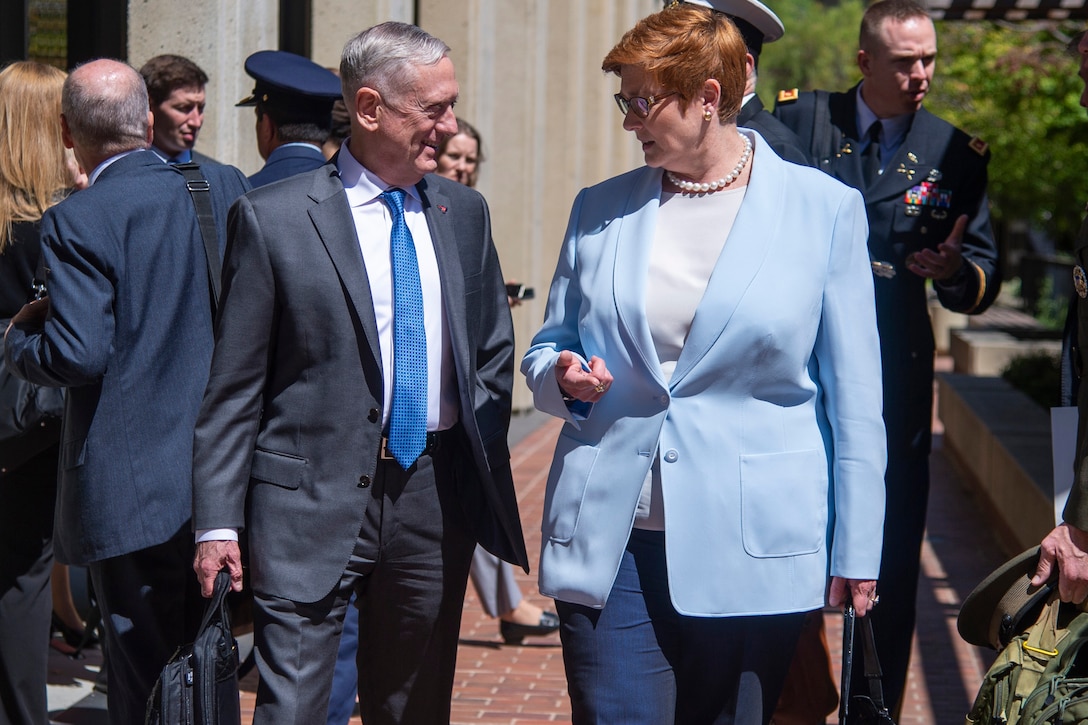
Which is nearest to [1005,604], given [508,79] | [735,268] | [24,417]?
[735,268]

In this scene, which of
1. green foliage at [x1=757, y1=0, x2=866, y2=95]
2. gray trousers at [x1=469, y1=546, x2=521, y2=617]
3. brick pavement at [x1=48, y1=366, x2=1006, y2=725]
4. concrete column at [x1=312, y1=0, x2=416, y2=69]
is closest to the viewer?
brick pavement at [x1=48, y1=366, x2=1006, y2=725]

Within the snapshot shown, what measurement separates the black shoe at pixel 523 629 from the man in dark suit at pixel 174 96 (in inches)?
91.0

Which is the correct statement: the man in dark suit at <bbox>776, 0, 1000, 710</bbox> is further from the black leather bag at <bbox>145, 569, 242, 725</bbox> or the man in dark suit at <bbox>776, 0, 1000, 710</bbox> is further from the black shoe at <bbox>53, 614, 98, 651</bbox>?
the black shoe at <bbox>53, 614, 98, 651</bbox>

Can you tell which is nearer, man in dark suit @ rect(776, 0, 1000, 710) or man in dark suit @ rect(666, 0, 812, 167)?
man in dark suit @ rect(666, 0, 812, 167)

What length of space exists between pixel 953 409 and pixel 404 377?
8.82 meters

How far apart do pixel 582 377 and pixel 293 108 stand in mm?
2144

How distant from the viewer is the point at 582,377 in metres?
2.99

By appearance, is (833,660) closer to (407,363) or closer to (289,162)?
(289,162)

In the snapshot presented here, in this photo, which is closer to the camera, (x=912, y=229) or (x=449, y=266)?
(x=449, y=266)

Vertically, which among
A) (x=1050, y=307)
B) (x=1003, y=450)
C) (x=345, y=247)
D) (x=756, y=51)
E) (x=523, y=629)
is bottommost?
(x=1050, y=307)

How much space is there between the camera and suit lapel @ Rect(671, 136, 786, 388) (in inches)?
120

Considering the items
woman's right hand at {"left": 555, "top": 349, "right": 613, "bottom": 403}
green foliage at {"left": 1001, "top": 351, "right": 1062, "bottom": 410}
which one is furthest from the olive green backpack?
green foliage at {"left": 1001, "top": 351, "right": 1062, "bottom": 410}

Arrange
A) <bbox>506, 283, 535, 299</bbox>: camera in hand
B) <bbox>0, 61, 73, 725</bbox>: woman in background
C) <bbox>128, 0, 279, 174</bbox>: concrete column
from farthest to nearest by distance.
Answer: <bbox>128, 0, 279, 174</bbox>: concrete column < <bbox>506, 283, 535, 299</bbox>: camera in hand < <bbox>0, 61, 73, 725</bbox>: woman in background

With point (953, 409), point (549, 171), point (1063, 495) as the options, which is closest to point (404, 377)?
point (1063, 495)
